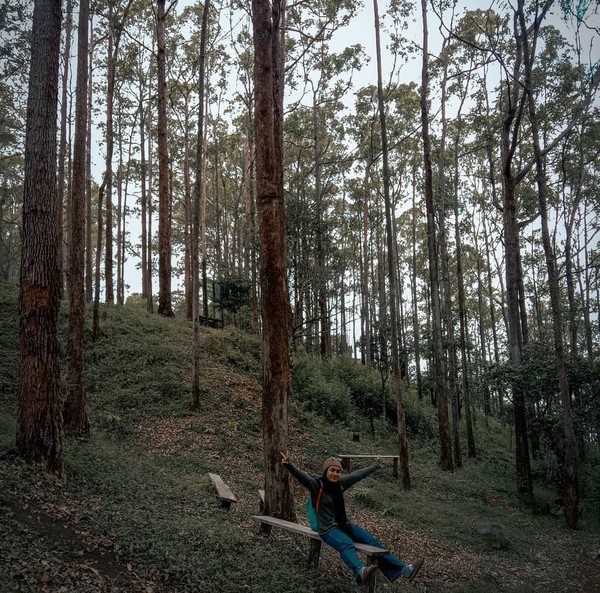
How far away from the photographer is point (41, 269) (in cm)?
582

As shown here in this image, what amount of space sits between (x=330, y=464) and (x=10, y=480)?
3.46 meters

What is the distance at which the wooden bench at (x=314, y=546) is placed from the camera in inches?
190

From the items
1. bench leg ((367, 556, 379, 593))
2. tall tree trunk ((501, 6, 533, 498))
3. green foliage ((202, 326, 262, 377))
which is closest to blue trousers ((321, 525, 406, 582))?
bench leg ((367, 556, 379, 593))

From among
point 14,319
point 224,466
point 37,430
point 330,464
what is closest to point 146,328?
point 14,319

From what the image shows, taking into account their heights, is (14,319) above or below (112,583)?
above

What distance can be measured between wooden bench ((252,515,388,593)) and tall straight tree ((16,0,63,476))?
268 cm

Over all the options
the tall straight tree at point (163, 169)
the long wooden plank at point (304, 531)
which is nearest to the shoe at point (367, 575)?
the long wooden plank at point (304, 531)

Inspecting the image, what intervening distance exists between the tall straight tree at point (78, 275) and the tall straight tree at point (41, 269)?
9.16 ft

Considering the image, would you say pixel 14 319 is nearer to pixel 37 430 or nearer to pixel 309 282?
pixel 309 282

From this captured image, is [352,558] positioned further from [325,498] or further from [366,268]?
[366,268]

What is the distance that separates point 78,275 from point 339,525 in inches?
255

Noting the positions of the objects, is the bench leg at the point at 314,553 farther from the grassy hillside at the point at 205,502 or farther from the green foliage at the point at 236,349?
the green foliage at the point at 236,349

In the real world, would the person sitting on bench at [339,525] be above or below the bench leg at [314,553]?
above

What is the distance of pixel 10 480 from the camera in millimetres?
5004
